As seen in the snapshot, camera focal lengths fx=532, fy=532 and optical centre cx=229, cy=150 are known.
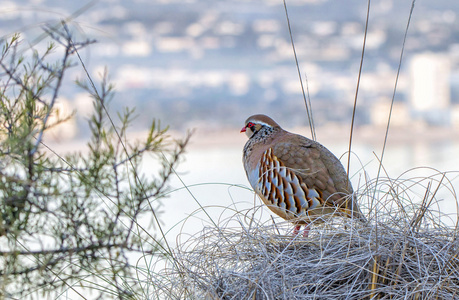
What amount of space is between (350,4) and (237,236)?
644 cm

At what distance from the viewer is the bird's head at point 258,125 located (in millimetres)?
1900

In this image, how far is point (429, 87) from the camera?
520 centimetres

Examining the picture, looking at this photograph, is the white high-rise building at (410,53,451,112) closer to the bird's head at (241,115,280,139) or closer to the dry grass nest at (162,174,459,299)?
the bird's head at (241,115,280,139)

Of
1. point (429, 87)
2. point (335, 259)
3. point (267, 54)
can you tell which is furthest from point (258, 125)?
point (267, 54)

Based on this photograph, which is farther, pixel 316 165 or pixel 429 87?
pixel 429 87

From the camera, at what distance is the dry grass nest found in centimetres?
90

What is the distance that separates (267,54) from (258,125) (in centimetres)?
567

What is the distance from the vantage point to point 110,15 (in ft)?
20.4

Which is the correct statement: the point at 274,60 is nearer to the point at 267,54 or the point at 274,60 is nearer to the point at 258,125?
the point at 267,54

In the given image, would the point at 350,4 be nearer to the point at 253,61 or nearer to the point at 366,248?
the point at 253,61

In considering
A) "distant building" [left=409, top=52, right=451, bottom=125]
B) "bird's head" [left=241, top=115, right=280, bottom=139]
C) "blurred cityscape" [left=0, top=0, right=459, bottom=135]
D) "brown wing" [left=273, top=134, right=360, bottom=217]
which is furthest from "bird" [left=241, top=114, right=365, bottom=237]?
"blurred cityscape" [left=0, top=0, right=459, bottom=135]

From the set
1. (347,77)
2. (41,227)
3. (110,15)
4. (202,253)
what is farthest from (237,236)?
(347,77)

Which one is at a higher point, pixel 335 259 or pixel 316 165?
pixel 316 165

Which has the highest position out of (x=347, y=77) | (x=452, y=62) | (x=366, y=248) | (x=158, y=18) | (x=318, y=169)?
(x=158, y=18)
